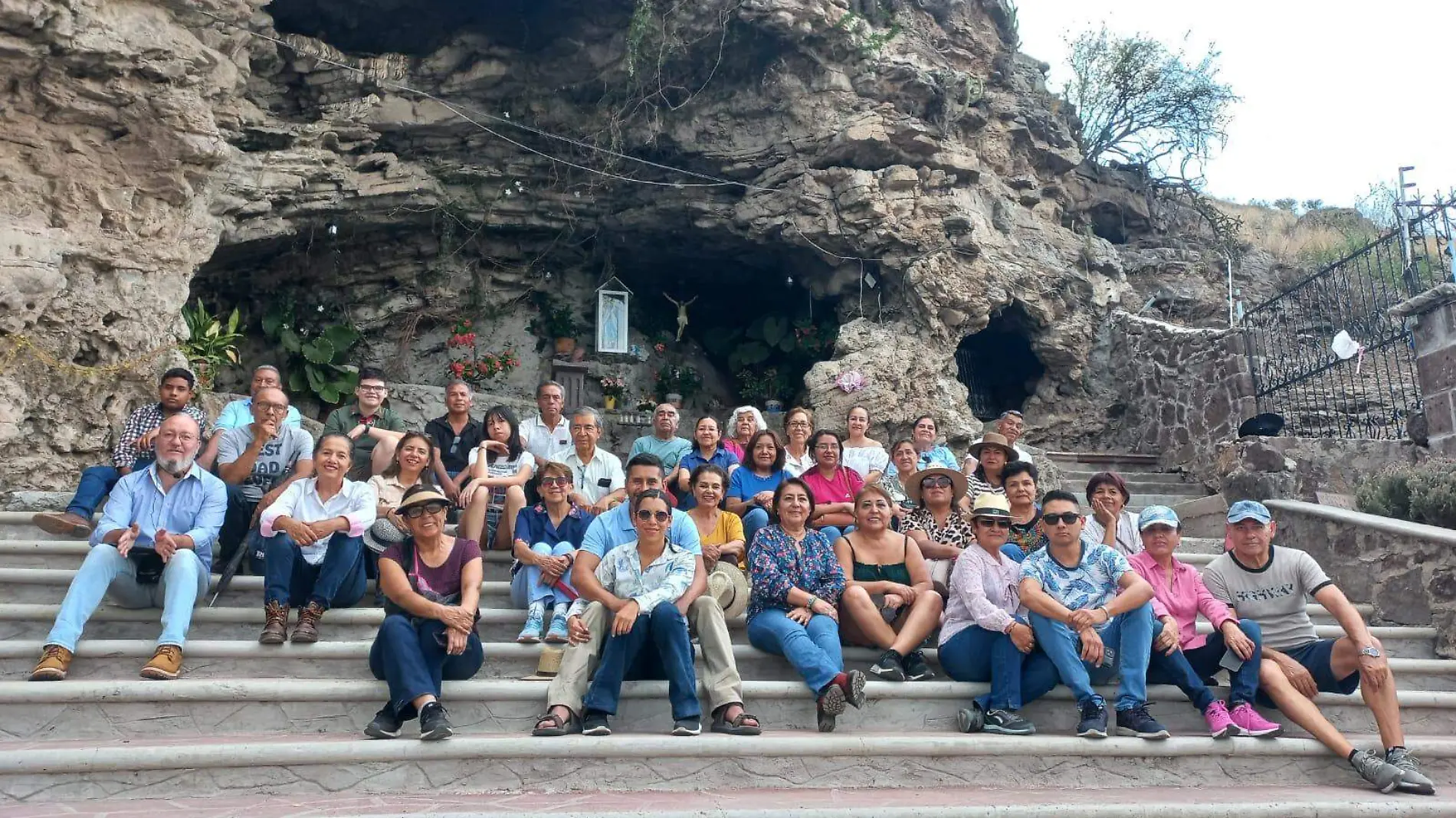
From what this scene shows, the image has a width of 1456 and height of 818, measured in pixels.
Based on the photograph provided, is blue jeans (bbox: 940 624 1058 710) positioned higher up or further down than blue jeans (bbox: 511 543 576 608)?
further down

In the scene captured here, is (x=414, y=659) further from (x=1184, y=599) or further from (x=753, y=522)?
(x=1184, y=599)

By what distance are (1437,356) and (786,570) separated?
19.2 feet

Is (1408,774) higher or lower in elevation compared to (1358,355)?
lower

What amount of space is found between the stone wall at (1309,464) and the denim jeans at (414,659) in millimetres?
6032

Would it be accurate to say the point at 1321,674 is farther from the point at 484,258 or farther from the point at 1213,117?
the point at 1213,117

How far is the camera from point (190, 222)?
820cm

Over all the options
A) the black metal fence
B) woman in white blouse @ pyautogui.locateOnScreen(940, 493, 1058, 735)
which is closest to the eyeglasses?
woman in white blouse @ pyautogui.locateOnScreen(940, 493, 1058, 735)

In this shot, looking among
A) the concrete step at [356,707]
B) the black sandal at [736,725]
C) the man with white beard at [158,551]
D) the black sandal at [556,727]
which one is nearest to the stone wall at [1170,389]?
the concrete step at [356,707]

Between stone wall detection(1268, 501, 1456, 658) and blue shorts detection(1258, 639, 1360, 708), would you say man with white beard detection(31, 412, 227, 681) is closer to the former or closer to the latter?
blue shorts detection(1258, 639, 1360, 708)

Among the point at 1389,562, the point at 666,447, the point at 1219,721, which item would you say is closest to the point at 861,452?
the point at 666,447

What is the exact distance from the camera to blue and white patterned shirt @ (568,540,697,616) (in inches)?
160

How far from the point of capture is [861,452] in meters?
6.59

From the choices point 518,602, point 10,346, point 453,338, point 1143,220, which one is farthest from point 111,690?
point 1143,220

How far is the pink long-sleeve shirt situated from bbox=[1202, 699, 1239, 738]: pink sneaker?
36 centimetres
